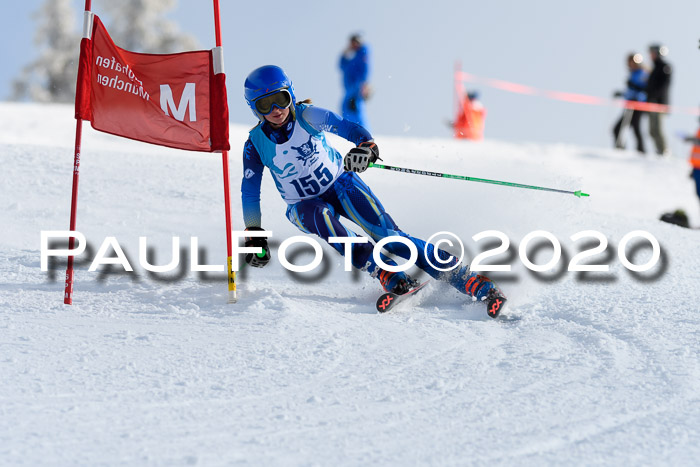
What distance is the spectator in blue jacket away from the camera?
11.0 m

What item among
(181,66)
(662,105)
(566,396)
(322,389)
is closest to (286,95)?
(181,66)

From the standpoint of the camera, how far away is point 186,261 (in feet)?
17.5

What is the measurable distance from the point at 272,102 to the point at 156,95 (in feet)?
2.23

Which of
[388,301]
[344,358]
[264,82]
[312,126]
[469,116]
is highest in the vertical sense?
[469,116]

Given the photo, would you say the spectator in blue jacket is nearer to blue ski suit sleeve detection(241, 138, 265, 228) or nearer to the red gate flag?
blue ski suit sleeve detection(241, 138, 265, 228)

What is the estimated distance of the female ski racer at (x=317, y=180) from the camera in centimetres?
402

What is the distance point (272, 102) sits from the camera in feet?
13.1

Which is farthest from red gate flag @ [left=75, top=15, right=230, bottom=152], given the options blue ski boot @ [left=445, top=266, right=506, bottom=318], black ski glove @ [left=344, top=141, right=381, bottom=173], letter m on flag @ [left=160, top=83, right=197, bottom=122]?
blue ski boot @ [left=445, top=266, right=506, bottom=318]

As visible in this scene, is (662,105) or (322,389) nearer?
(322,389)

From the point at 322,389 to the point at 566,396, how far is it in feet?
3.03

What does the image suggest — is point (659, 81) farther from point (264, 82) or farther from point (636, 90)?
point (264, 82)

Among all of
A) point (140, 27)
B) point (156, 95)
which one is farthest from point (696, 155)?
point (140, 27)

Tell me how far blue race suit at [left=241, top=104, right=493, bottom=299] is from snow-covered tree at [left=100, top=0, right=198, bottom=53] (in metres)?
23.2

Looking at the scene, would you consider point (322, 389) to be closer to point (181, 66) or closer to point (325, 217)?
point (325, 217)
